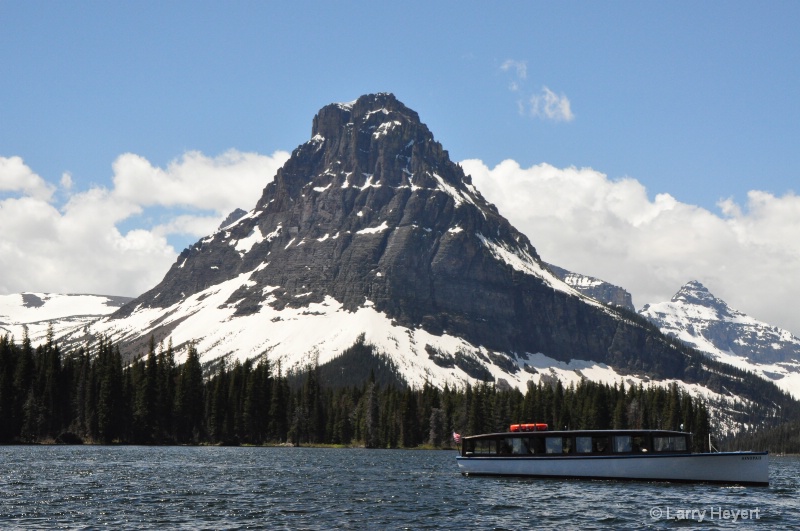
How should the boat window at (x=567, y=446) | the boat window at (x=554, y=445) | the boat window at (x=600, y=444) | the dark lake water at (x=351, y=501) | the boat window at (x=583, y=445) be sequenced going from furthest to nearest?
1. the boat window at (x=554, y=445)
2. the boat window at (x=567, y=446)
3. the boat window at (x=583, y=445)
4. the boat window at (x=600, y=444)
5. the dark lake water at (x=351, y=501)

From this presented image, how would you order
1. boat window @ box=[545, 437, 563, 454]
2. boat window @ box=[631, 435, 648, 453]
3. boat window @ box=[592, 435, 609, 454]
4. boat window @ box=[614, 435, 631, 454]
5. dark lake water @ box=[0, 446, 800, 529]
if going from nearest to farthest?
dark lake water @ box=[0, 446, 800, 529]
boat window @ box=[631, 435, 648, 453]
boat window @ box=[614, 435, 631, 454]
boat window @ box=[592, 435, 609, 454]
boat window @ box=[545, 437, 563, 454]

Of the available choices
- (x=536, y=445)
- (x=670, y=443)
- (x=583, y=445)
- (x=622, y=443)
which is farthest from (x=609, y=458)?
(x=536, y=445)

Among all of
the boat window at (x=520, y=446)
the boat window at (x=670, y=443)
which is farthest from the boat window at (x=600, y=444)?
the boat window at (x=520, y=446)

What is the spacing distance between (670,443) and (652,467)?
3016 millimetres

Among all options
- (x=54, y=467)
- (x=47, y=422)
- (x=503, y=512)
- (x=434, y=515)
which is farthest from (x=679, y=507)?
(x=47, y=422)

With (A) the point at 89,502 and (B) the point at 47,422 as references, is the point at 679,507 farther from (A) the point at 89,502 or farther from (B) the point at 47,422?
(B) the point at 47,422

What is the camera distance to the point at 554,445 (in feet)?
292

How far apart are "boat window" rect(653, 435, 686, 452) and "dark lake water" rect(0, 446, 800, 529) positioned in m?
3.58

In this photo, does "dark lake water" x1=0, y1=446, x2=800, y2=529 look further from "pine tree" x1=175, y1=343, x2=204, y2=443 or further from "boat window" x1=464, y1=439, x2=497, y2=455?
"pine tree" x1=175, y1=343, x2=204, y2=443

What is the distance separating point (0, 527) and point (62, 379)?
135 m

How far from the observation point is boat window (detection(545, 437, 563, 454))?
88.8m

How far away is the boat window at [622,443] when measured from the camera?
3337 inches

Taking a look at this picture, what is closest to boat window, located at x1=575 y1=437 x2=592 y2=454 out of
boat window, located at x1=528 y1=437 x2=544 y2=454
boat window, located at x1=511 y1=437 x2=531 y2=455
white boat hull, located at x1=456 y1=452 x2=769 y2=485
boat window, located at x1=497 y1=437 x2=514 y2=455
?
white boat hull, located at x1=456 y1=452 x2=769 y2=485

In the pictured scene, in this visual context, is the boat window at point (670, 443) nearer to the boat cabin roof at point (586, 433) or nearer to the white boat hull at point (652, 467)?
the boat cabin roof at point (586, 433)
